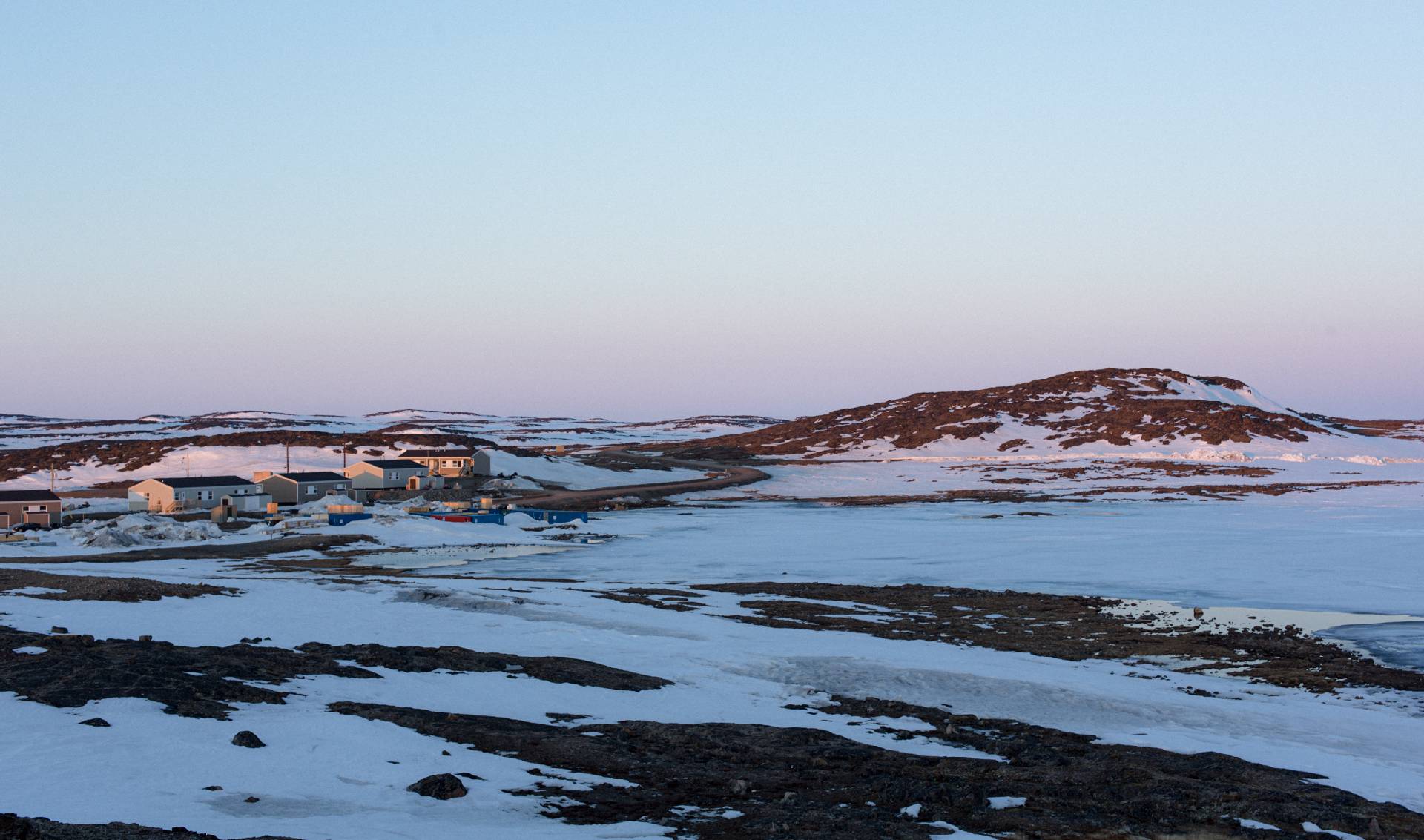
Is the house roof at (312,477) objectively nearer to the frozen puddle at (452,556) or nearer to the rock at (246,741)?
the frozen puddle at (452,556)

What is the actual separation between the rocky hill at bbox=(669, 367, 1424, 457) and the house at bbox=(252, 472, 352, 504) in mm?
88451

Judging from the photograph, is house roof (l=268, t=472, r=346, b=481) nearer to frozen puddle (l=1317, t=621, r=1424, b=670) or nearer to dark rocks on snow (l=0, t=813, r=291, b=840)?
frozen puddle (l=1317, t=621, r=1424, b=670)

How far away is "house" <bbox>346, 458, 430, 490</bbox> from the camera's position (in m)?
101

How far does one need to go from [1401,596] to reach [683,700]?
29.9 m

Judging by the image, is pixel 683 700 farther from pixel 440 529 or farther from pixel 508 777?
pixel 440 529

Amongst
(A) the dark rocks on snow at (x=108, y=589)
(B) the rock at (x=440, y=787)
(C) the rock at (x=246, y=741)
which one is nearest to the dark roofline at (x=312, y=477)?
(A) the dark rocks on snow at (x=108, y=589)

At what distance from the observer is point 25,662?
1989cm

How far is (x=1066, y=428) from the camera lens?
16762 centimetres

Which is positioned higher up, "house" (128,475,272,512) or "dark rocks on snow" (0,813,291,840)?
"dark rocks on snow" (0,813,291,840)

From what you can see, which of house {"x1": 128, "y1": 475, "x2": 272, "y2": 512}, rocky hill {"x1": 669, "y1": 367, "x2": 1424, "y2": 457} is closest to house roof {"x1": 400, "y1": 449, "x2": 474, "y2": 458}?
house {"x1": 128, "y1": 475, "x2": 272, "y2": 512}

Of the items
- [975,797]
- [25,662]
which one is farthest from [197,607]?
[975,797]

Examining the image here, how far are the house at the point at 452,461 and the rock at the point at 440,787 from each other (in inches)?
3819

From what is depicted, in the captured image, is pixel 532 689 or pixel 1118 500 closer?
pixel 532 689

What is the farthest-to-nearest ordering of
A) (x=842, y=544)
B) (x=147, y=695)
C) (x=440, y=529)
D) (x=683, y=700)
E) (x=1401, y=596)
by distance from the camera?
(x=440, y=529) → (x=842, y=544) → (x=1401, y=596) → (x=683, y=700) → (x=147, y=695)
